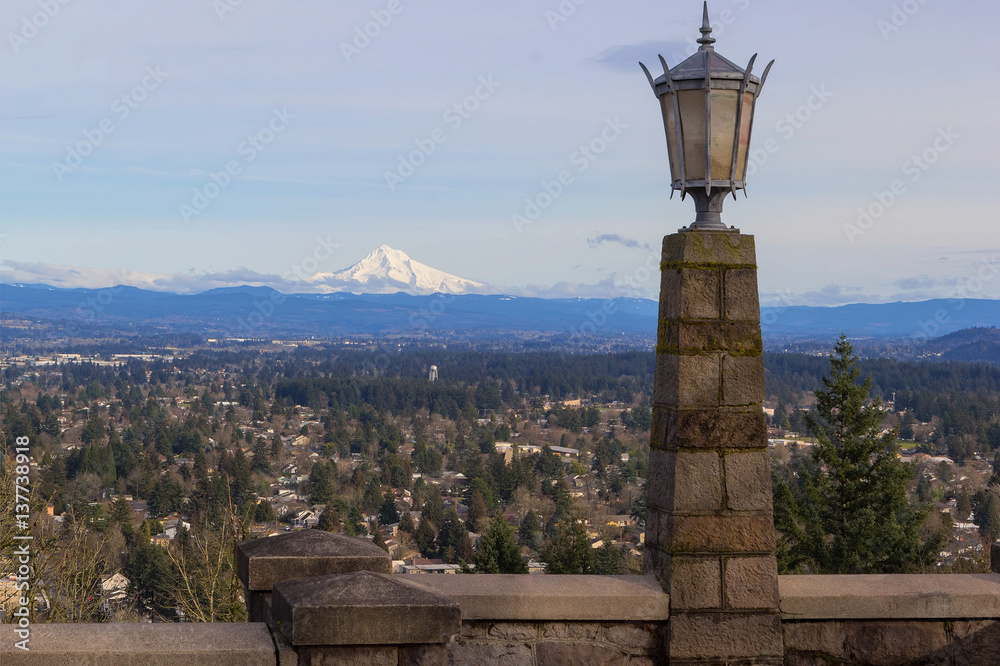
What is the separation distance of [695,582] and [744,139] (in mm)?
1887

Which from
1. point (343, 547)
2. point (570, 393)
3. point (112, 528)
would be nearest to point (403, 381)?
point (570, 393)

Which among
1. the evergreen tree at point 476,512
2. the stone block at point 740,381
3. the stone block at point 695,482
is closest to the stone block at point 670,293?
the stone block at point 740,381

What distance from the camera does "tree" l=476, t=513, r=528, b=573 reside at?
1694 cm

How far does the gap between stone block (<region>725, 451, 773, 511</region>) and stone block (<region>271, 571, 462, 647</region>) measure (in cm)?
142

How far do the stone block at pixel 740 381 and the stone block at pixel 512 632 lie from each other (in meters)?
1.21

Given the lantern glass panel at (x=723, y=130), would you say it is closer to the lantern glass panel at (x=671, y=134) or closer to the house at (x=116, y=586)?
the lantern glass panel at (x=671, y=134)

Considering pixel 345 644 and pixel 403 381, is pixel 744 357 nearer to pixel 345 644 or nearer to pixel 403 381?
pixel 345 644

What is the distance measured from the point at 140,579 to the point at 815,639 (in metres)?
24.9

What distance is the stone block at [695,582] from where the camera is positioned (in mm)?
3775

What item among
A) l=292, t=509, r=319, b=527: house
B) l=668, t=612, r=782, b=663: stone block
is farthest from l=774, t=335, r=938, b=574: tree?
l=292, t=509, r=319, b=527: house

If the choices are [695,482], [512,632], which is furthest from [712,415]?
[512,632]

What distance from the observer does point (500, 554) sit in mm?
17391

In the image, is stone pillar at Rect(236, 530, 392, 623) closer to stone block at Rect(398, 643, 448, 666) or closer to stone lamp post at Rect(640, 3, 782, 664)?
stone block at Rect(398, 643, 448, 666)

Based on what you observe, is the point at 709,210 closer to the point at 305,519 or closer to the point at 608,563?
the point at 608,563
